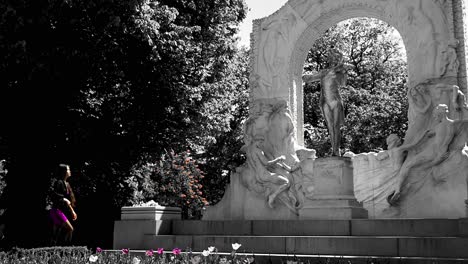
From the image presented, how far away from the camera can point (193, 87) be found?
17.6 m

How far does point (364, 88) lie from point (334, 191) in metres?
17.2

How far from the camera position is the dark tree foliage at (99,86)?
49.5 feet

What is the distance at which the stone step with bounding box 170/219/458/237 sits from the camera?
413 inches

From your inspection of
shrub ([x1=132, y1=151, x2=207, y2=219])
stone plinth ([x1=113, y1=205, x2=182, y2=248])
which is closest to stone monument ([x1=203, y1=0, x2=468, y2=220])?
stone plinth ([x1=113, y1=205, x2=182, y2=248])

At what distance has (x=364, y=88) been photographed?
94.6 feet

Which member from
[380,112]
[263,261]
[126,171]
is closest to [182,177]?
[126,171]

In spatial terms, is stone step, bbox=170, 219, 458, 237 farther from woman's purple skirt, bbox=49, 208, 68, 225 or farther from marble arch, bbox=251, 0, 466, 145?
marble arch, bbox=251, 0, 466, 145

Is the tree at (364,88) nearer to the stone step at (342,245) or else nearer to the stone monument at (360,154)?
the stone monument at (360,154)

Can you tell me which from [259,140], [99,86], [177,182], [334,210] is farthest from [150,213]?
[177,182]

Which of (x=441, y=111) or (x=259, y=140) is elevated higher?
(x=441, y=111)

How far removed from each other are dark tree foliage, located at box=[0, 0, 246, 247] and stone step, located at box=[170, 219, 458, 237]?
16.3 ft

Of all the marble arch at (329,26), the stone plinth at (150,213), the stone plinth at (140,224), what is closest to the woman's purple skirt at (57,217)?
the stone plinth at (140,224)

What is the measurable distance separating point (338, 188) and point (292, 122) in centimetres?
340

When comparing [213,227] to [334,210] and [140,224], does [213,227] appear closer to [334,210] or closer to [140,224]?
[140,224]
